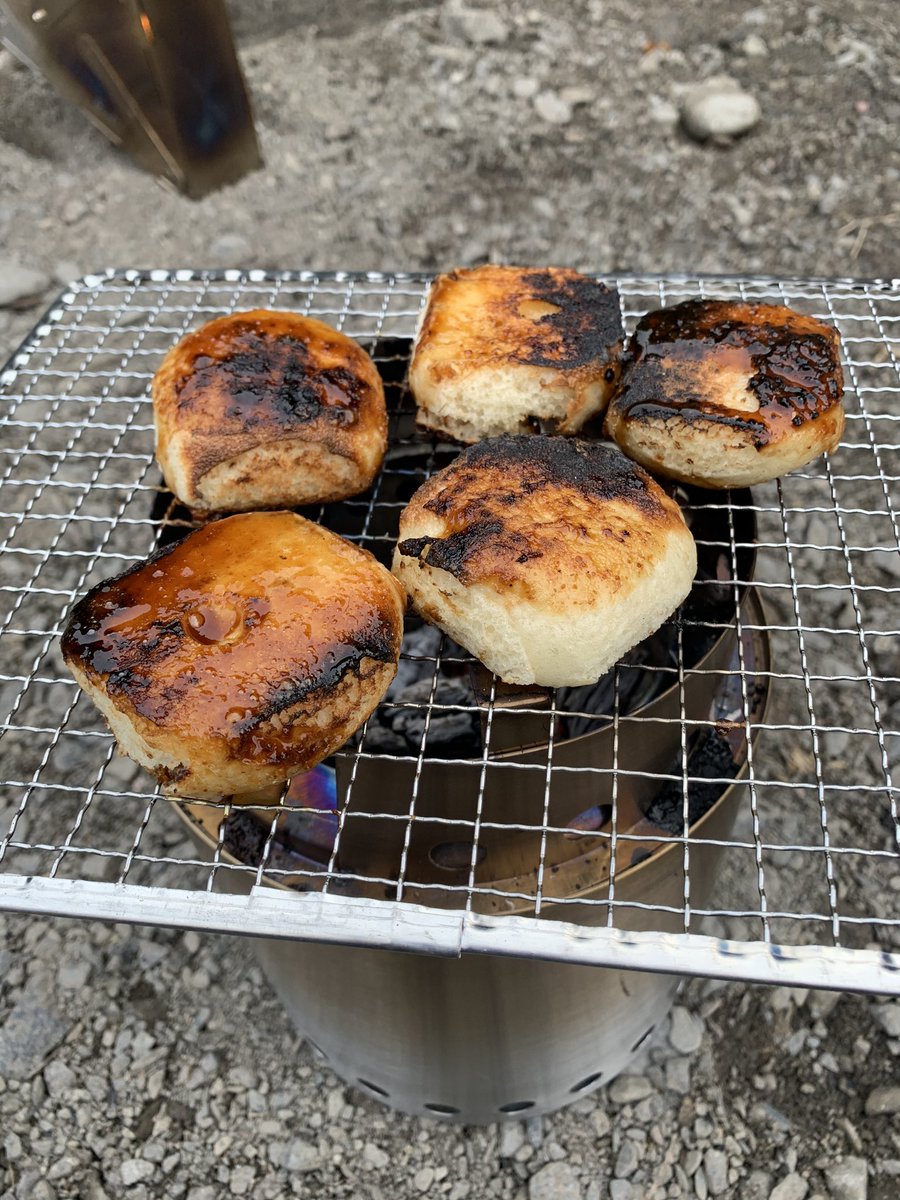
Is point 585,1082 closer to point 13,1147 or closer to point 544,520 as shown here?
point 13,1147


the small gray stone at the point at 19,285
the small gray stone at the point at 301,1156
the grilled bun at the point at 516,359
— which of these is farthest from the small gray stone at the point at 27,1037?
the small gray stone at the point at 19,285

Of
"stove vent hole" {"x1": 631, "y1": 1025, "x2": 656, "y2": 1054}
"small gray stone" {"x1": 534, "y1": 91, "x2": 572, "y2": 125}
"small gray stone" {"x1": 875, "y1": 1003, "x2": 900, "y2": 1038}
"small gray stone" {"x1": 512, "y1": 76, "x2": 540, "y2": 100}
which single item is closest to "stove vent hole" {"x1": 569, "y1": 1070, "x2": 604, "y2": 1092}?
"stove vent hole" {"x1": 631, "y1": 1025, "x2": 656, "y2": 1054}

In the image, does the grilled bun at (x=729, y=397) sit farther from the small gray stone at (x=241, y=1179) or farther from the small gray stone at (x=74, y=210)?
the small gray stone at (x=74, y=210)

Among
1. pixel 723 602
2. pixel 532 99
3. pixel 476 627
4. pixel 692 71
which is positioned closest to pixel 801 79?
pixel 692 71

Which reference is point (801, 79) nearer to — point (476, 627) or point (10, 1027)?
point (476, 627)

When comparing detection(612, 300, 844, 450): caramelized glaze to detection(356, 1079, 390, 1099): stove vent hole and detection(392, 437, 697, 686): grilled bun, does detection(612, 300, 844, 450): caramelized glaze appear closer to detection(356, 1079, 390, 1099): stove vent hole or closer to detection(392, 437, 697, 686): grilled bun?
detection(392, 437, 697, 686): grilled bun
